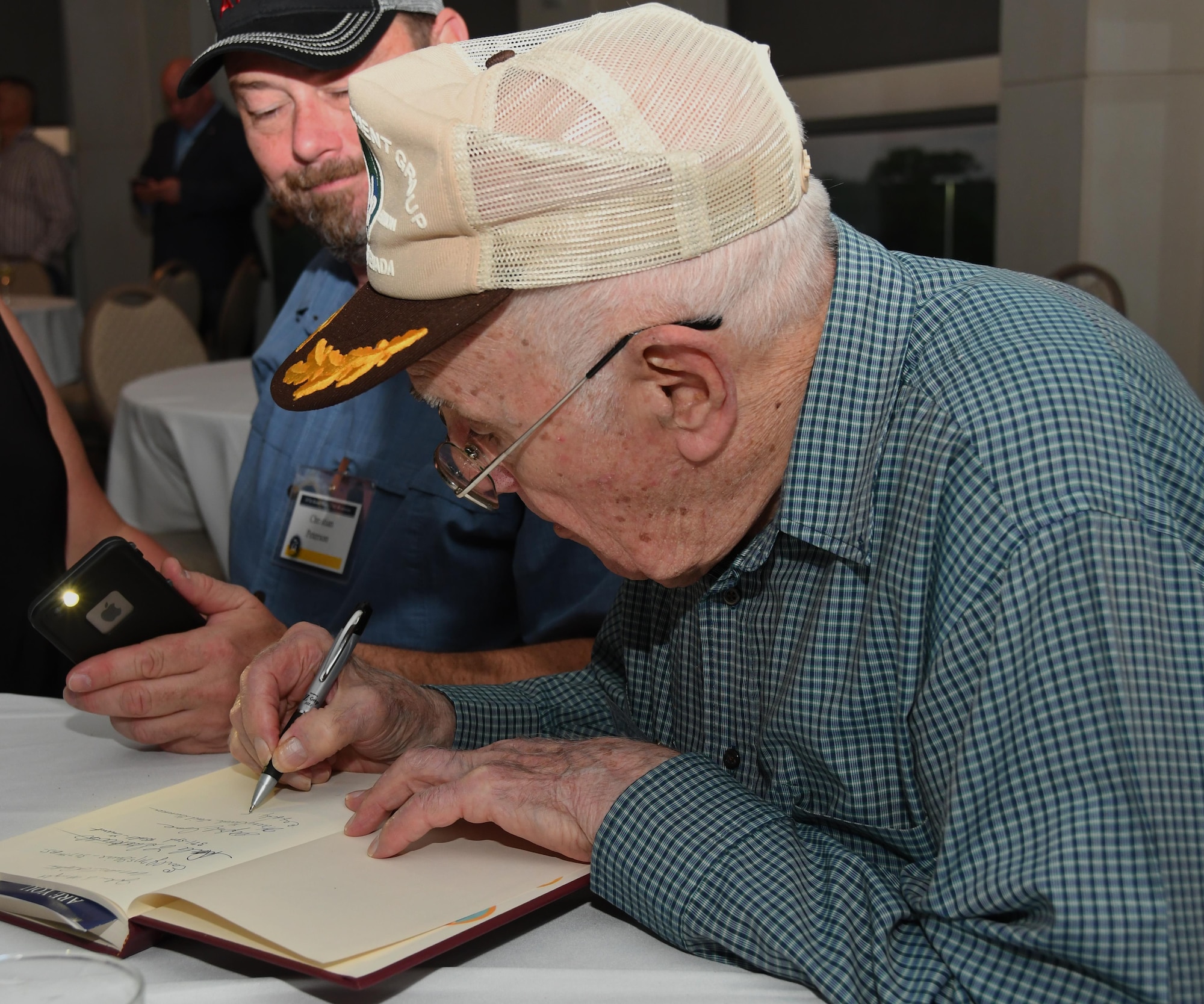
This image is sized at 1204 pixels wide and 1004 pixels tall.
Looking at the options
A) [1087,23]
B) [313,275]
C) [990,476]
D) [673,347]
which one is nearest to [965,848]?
[990,476]

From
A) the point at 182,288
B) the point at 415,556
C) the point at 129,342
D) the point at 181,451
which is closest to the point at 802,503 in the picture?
the point at 415,556

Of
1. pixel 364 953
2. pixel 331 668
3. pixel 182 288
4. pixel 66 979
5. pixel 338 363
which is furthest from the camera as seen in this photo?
pixel 182 288

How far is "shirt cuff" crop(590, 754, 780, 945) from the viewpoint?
959 millimetres

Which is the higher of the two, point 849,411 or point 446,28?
point 446,28

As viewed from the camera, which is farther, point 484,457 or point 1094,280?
point 1094,280

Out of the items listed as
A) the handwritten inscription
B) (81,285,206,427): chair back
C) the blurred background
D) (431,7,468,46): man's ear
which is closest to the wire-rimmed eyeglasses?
the handwritten inscription

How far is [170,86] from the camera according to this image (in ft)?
28.9

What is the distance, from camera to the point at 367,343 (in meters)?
1.06

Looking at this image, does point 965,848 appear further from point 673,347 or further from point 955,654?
point 673,347

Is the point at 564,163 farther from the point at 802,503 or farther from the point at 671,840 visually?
the point at 671,840

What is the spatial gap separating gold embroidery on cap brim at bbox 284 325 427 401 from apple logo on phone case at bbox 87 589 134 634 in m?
0.40

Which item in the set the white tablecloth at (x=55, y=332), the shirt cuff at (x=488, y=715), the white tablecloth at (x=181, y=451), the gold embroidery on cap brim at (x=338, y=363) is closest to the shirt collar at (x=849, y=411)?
the gold embroidery on cap brim at (x=338, y=363)

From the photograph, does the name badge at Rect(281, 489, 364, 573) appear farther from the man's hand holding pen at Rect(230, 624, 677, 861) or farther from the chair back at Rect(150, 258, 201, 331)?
the chair back at Rect(150, 258, 201, 331)

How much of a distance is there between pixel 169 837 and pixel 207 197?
24.8 feet
